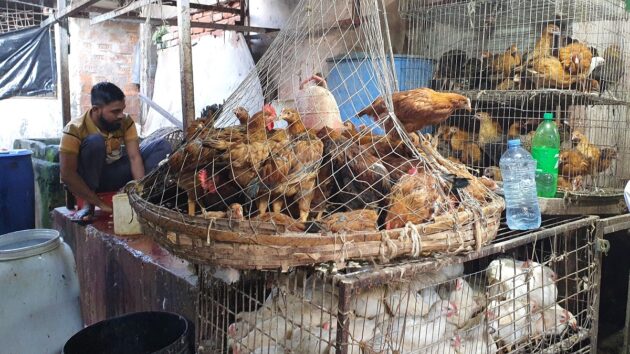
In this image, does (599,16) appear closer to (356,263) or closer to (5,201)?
(356,263)

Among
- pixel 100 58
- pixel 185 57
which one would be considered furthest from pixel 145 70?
pixel 185 57

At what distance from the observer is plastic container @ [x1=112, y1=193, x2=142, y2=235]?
3350mm

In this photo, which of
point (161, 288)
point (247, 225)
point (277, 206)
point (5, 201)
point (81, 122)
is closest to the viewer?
point (247, 225)

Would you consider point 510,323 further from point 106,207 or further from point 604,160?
point 106,207

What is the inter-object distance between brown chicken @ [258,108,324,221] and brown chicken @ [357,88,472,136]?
1.36ft

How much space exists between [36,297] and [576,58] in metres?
3.68

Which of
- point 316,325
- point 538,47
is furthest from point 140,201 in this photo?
point 538,47

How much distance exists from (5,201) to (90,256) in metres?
1.79

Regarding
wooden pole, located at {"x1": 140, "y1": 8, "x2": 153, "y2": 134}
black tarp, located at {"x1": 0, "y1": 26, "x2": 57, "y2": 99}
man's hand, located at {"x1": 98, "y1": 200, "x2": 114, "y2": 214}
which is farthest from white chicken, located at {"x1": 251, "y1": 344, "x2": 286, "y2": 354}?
wooden pole, located at {"x1": 140, "y1": 8, "x2": 153, "y2": 134}

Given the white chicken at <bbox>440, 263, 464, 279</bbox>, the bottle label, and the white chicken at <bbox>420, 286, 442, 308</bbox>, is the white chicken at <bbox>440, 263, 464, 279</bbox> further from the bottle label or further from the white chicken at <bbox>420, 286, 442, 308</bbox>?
the bottle label

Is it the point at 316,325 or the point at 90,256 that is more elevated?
the point at 316,325

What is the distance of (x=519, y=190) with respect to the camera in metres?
2.40

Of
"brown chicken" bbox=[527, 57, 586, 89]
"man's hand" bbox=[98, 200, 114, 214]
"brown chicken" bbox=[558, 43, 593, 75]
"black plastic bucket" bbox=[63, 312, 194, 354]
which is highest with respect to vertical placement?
"brown chicken" bbox=[558, 43, 593, 75]

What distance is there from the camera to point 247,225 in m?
1.48
